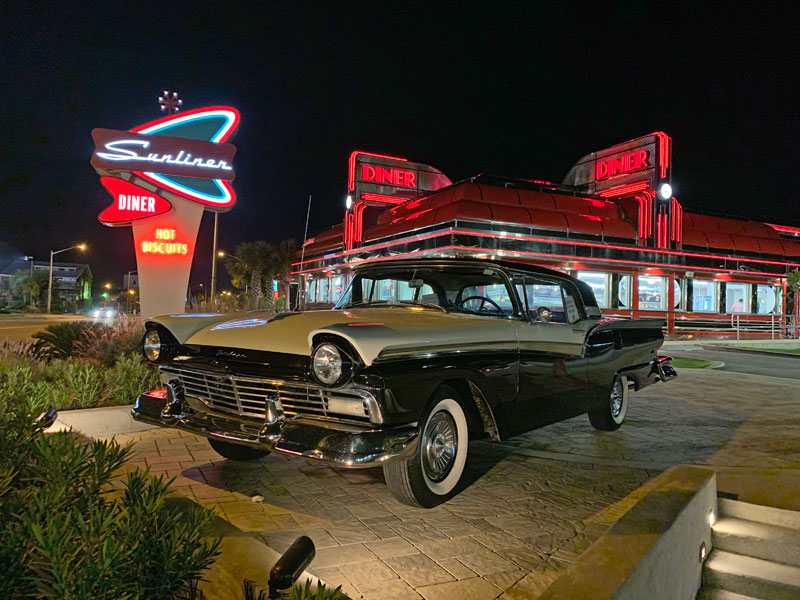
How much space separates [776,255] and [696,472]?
1227 inches

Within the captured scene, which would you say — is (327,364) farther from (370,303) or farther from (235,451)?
(235,451)

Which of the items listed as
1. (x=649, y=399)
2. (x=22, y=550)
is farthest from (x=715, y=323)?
(x=22, y=550)

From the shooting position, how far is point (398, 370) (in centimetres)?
330

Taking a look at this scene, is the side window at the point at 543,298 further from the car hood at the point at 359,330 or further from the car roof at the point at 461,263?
the car hood at the point at 359,330

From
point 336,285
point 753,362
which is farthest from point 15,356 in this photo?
point 336,285

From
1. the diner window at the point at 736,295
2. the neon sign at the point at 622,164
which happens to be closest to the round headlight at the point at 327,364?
the neon sign at the point at 622,164

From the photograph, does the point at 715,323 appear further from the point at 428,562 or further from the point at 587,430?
the point at 428,562

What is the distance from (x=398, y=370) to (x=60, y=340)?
8.58m

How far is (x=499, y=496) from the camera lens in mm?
3996

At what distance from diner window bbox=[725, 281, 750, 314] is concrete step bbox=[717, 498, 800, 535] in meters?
28.9

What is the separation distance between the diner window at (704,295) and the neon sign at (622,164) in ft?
20.1

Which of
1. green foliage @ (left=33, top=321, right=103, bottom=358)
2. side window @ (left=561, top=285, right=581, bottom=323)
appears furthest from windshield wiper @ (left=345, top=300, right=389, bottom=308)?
green foliage @ (left=33, top=321, right=103, bottom=358)

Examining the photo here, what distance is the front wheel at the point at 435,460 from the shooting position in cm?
352

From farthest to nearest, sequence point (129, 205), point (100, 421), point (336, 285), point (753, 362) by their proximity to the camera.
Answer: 1. point (336, 285)
2. point (753, 362)
3. point (129, 205)
4. point (100, 421)
